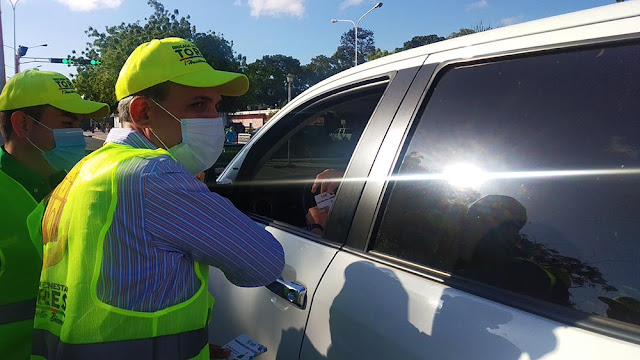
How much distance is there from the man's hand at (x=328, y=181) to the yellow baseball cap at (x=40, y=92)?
56.5 inches

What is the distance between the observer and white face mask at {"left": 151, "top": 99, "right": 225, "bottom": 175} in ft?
4.90

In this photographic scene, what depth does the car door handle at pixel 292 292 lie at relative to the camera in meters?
1.49

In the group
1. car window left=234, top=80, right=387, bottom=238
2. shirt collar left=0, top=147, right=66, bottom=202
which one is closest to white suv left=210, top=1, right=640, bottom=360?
car window left=234, top=80, right=387, bottom=238

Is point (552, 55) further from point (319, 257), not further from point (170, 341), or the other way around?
point (170, 341)

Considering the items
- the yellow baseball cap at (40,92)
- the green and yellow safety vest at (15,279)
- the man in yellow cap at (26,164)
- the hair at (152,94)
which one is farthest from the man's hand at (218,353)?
the yellow baseball cap at (40,92)

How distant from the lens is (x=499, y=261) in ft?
3.75

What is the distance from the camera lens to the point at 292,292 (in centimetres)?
153

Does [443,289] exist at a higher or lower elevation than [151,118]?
lower

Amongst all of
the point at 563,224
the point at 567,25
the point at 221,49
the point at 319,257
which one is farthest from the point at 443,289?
the point at 221,49

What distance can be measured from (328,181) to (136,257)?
159cm

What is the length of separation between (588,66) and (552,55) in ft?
0.34

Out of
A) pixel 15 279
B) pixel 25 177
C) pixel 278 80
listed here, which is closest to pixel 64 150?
pixel 25 177

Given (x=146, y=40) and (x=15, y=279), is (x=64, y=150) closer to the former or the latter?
(x=15, y=279)

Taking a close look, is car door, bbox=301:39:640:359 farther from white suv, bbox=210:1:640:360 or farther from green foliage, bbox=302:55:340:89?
green foliage, bbox=302:55:340:89
